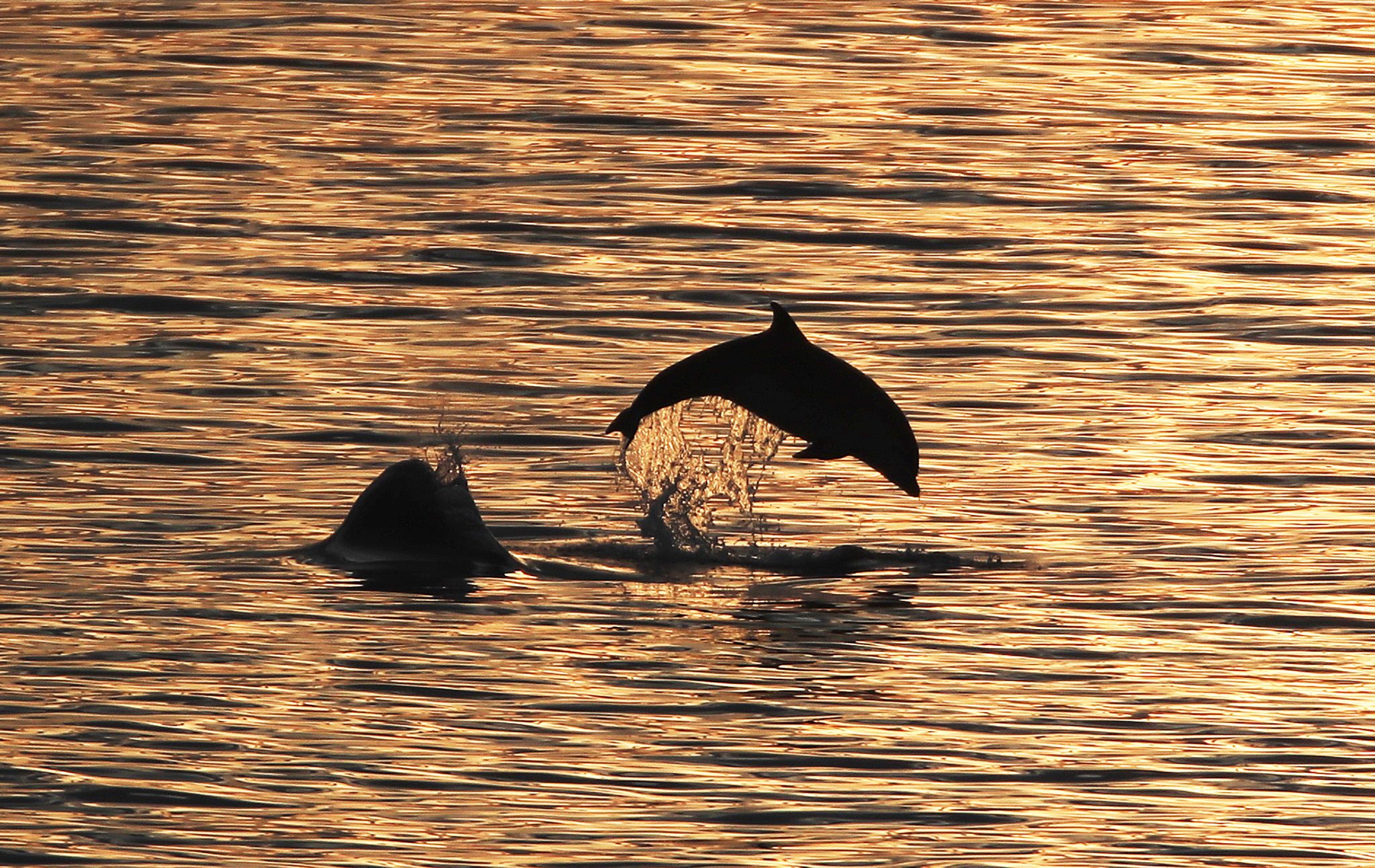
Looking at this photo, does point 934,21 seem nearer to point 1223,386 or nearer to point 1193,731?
point 1223,386

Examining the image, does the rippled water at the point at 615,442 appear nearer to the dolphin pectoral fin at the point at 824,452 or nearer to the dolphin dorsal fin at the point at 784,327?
the dolphin pectoral fin at the point at 824,452

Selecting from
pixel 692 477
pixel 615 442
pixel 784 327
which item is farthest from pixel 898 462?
pixel 615 442

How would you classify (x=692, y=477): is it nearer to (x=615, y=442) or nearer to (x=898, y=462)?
(x=615, y=442)

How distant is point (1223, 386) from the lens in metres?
20.4

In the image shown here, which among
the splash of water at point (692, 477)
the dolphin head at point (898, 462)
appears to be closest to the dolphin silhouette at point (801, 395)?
the dolphin head at point (898, 462)

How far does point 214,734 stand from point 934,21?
27622 mm


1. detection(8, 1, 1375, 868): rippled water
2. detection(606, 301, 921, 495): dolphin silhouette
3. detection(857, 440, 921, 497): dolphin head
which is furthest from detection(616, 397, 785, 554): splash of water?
detection(857, 440, 921, 497): dolphin head

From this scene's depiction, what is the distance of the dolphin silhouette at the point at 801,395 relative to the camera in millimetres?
16453

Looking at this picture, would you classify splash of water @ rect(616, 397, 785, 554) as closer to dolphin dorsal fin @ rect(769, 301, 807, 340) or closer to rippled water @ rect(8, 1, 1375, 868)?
rippled water @ rect(8, 1, 1375, 868)

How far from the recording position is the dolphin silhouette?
16.5 metres

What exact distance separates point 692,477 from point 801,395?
1.32 meters

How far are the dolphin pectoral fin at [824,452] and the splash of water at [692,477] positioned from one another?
0.77 m

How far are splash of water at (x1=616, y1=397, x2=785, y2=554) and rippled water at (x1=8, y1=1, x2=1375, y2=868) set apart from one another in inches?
10.1

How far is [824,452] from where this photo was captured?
54.1 feet
